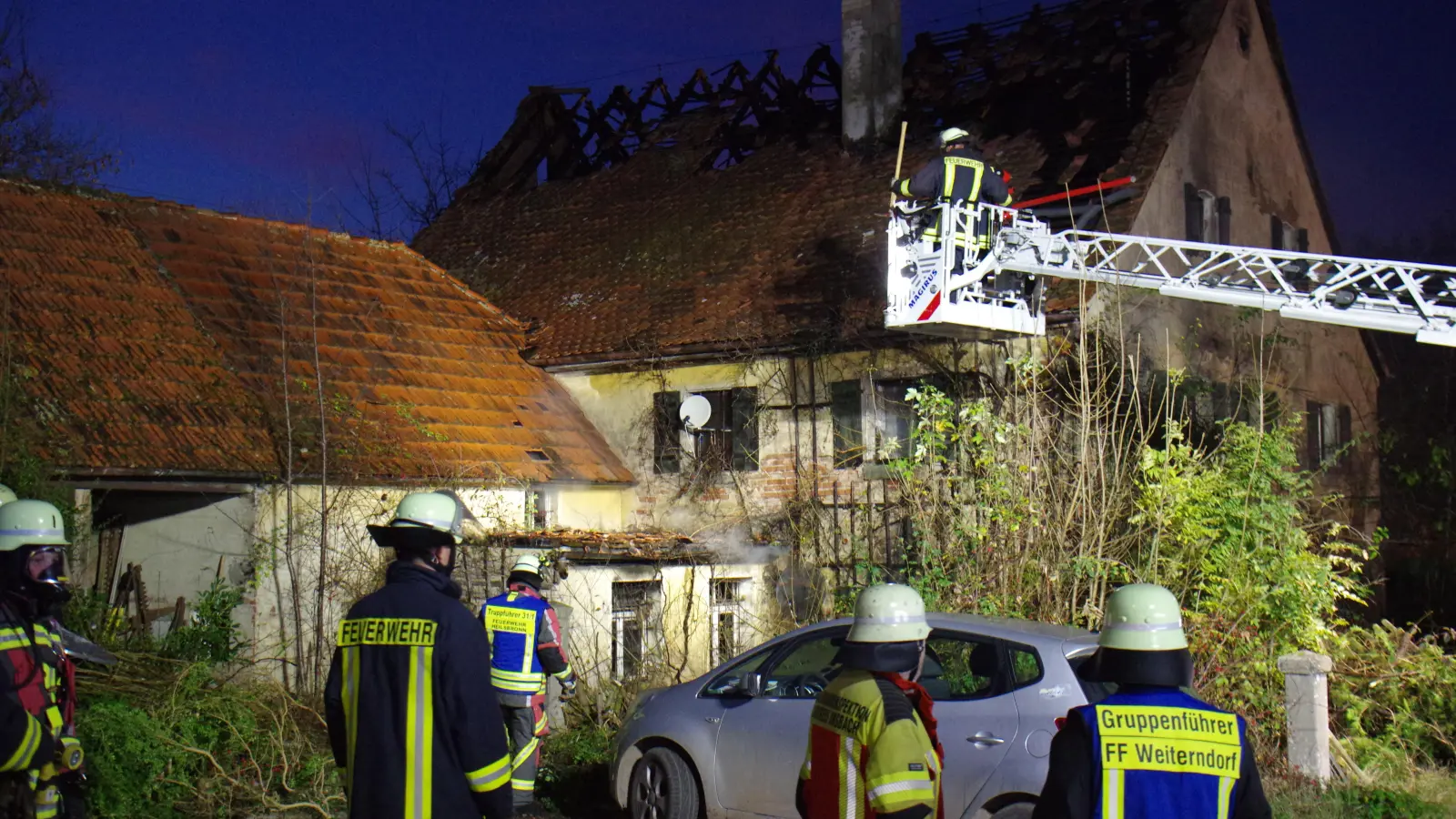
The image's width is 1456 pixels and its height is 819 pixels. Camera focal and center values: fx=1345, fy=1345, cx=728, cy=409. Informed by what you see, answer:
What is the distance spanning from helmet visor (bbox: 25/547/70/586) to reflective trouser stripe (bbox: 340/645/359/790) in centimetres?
147

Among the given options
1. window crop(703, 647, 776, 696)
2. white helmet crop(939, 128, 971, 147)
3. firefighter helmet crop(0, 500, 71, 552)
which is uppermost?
white helmet crop(939, 128, 971, 147)

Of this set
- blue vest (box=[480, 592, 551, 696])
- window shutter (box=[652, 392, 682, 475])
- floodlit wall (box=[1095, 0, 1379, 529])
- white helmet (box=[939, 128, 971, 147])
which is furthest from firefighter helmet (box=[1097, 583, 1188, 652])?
window shutter (box=[652, 392, 682, 475])

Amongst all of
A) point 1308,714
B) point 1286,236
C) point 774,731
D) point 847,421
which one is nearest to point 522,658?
point 774,731

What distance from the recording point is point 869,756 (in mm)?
4172

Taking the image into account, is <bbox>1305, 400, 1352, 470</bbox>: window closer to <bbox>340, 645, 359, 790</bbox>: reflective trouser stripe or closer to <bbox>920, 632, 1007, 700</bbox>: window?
<bbox>920, 632, 1007, 700</bbox>: window

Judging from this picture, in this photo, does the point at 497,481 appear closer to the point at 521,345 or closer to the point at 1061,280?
the point at 521,345

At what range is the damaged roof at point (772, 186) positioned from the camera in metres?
16.9

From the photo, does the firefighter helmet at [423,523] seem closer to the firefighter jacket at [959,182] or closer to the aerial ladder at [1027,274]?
the aerial ladder at [1027,274]

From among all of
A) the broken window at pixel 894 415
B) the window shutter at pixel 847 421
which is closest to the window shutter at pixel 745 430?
the window shutter at pixel 847 421

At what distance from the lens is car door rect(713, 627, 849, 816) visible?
7711 mm

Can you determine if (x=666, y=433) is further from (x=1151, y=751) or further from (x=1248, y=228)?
(x=1151, y=751)

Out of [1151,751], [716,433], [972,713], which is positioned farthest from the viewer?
[716,433]

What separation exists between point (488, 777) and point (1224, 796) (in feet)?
7.49

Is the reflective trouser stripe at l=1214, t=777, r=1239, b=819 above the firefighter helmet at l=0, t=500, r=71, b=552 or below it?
below
